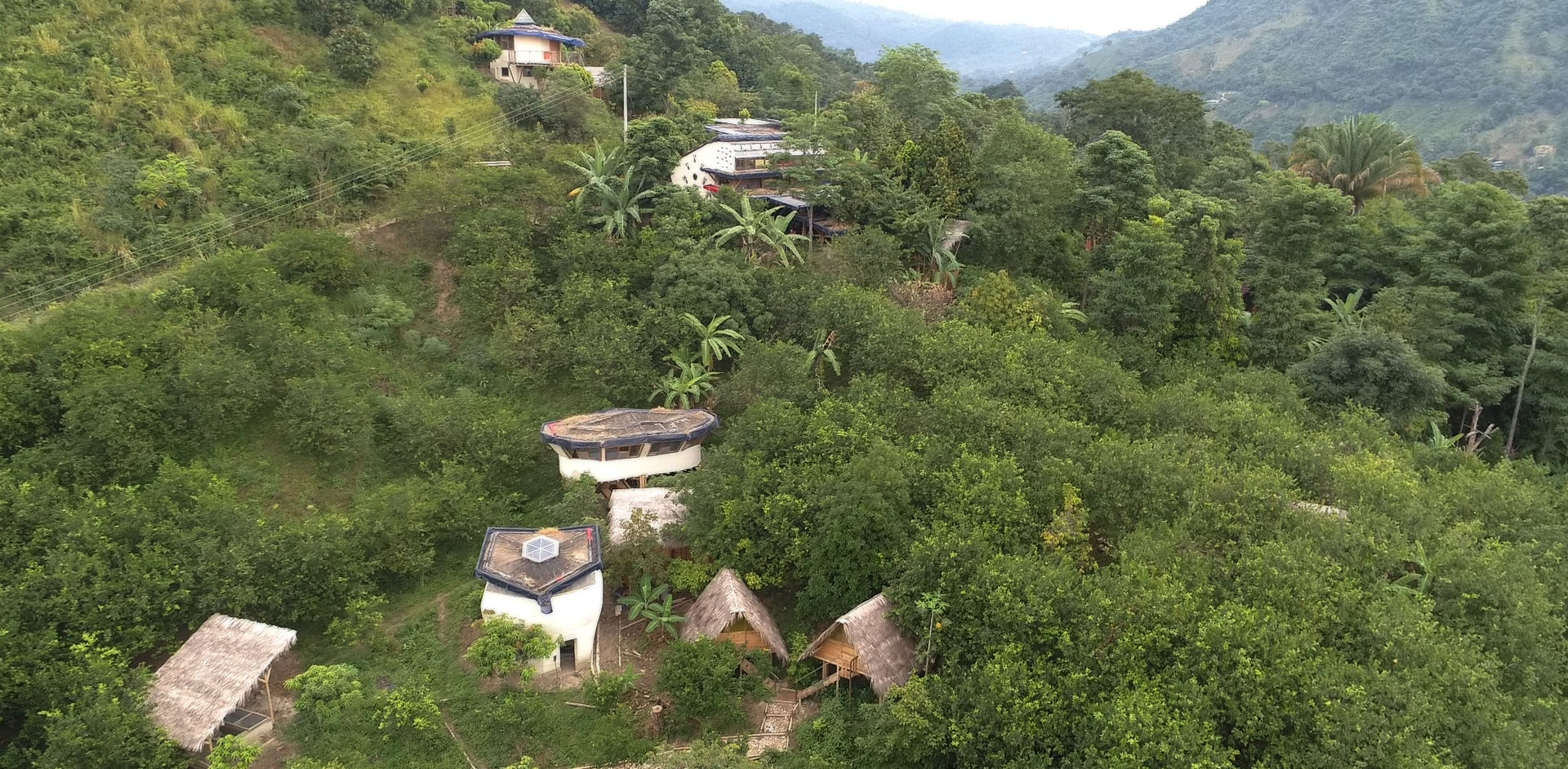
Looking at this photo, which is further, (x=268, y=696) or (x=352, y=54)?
(x=352, y=54)

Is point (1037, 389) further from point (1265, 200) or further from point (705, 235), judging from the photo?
point (1265, 200)

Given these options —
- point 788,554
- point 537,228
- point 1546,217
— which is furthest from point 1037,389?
point 1546,217

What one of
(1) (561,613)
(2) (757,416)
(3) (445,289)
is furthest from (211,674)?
(3) (445,289)

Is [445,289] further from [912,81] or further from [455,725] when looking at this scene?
[912,81]

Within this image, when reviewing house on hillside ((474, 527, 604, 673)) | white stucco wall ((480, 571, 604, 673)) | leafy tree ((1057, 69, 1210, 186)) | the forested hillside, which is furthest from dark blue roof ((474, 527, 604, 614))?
leafy tree ((1057, 69, 1210, 186))

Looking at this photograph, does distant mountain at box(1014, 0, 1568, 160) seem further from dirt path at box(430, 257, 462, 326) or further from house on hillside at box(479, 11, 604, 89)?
dirt path at box(430, 257, 462, 326)
